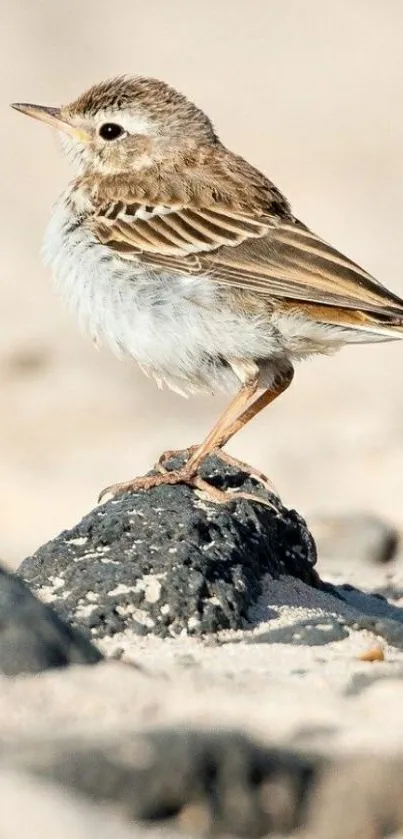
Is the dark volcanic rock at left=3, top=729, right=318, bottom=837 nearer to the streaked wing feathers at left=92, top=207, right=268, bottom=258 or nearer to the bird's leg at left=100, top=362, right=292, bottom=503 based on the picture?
the bird's leg at left=100, top=362, right=292, bottom=503

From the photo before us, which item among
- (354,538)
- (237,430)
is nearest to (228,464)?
(237,430)

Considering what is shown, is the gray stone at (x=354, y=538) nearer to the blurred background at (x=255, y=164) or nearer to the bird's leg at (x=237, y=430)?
the bird's leg at (x=237, y=430)

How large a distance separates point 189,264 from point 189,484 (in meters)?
1.14

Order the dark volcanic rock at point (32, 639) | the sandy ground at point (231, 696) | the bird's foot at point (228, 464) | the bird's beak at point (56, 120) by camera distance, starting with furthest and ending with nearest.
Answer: the bird's beak at point (56, 120) → the bird's foot at point (228, 464) → the dark volcanic rock at point (32, 639) → the sandy ground at point (231, 696)

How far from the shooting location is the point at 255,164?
14.9 m

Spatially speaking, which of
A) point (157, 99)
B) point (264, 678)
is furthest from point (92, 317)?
point (264, 678)

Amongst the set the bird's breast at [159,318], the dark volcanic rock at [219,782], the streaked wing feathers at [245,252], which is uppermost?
the streaked wing feathers at [245,252]

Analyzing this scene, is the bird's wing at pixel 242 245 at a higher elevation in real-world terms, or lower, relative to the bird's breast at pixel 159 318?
higher

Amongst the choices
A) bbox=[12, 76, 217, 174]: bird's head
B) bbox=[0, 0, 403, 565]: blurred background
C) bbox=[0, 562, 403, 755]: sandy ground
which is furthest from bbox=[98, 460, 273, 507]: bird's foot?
bbox=[0, 0, 403, 565]: blurred background

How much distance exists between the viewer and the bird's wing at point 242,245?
235 inches

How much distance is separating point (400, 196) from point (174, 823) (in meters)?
12.3

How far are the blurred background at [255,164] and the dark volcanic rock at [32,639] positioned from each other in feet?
16.0

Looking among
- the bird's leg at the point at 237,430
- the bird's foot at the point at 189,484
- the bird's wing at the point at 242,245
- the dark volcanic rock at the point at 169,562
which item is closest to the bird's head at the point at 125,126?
the bird's wing at the point at 242,245

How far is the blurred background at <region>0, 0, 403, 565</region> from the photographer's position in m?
9.55
